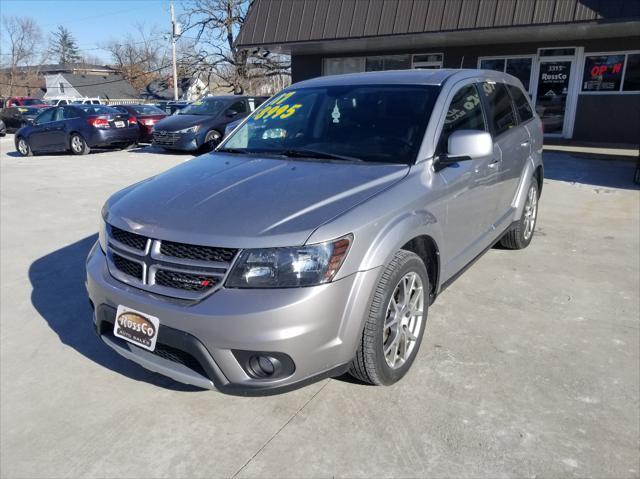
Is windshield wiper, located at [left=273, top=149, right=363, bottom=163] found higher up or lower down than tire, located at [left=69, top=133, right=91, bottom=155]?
higher up

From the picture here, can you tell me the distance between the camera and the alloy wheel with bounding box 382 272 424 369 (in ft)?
9.11

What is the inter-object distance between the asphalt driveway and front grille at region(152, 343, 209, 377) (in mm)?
388

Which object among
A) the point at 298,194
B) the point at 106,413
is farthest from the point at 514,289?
the point at 106,413

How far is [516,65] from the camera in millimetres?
14453

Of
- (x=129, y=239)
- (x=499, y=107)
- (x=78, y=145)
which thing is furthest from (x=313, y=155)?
(x=78, y=145)

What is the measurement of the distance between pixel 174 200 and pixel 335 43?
13019 millimetres

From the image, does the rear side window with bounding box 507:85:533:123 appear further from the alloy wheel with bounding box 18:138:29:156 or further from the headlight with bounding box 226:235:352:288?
the alloy wheel with bounding box 18:138:29:156

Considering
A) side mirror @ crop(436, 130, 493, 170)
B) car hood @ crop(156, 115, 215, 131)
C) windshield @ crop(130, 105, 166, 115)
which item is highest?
side mirror @ crop(436, 130, 493, 170)

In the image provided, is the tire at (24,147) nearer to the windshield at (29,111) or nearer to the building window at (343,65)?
the building window at (343,65)

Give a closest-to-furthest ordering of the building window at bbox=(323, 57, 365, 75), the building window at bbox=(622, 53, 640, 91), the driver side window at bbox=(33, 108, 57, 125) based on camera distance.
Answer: the building window at bbox=(622, 53, 640, 91)
the driver side window at bbox=(33, 108, 57, 125)
the building window at bbox=(323, 57, 365, 75)

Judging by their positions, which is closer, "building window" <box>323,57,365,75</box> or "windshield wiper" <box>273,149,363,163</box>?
"windshield wiper" <box>273,149,363,163</box>

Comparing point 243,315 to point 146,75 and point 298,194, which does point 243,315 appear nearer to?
point 298,194

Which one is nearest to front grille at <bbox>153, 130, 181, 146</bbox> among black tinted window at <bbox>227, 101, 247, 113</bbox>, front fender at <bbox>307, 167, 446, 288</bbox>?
black tinted window at <bbox>227, 101, 247, 113</bbox>

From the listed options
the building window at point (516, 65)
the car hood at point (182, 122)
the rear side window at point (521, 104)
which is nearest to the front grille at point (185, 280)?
the rear side window at point (521, 104)
